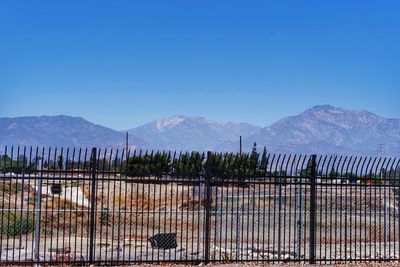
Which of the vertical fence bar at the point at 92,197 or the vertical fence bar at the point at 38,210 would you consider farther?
the vertical fence bar at the point at 92,197

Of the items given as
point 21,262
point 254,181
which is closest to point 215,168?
point 254,181

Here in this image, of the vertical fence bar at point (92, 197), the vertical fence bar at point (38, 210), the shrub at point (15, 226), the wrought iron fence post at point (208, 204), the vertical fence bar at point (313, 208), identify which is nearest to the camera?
the vertical fence bar at point (38, 210)

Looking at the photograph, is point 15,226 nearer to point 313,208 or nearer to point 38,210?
point 38,210

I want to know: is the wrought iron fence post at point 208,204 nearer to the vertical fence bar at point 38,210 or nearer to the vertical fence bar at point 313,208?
the vertical fence bar at point 313,208

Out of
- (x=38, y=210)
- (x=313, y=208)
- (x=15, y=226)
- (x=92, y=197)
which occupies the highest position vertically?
(x=92, y=197)

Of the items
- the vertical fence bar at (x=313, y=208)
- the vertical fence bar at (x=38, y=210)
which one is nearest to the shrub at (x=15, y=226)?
the vertical fence bar at (x=38, y=210)

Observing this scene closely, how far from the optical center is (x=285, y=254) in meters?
18.2

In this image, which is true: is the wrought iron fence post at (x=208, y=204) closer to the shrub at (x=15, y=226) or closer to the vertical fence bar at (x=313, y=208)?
the vertical fence bar at (x=313, y=208)

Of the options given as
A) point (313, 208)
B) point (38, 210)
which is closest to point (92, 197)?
point (38, 210)

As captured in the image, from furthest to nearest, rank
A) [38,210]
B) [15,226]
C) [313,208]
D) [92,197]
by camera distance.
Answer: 1. [15,226]
2. [313,208]
3. [92,197]
4. [38,210]

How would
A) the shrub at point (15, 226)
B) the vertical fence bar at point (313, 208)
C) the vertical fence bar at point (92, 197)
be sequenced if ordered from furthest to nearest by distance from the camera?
the vertical fence bar at point (313, 208), the shrub at point (15, 226), the vertical fence bar at point (92, 197)

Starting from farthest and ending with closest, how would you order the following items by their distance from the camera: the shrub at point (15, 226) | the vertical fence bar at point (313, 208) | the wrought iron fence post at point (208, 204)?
the vertical fence bar at point (313, 208), the shrub at point (15, 226), the wrought iron fence post at point (208, 204)

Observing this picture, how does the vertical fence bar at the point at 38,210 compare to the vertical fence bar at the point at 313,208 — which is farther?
the vertical fence bar at the point at 313,208

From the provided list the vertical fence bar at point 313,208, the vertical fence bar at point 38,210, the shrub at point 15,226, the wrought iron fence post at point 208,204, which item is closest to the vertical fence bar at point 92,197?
the vertical fence bar at point 38,210
